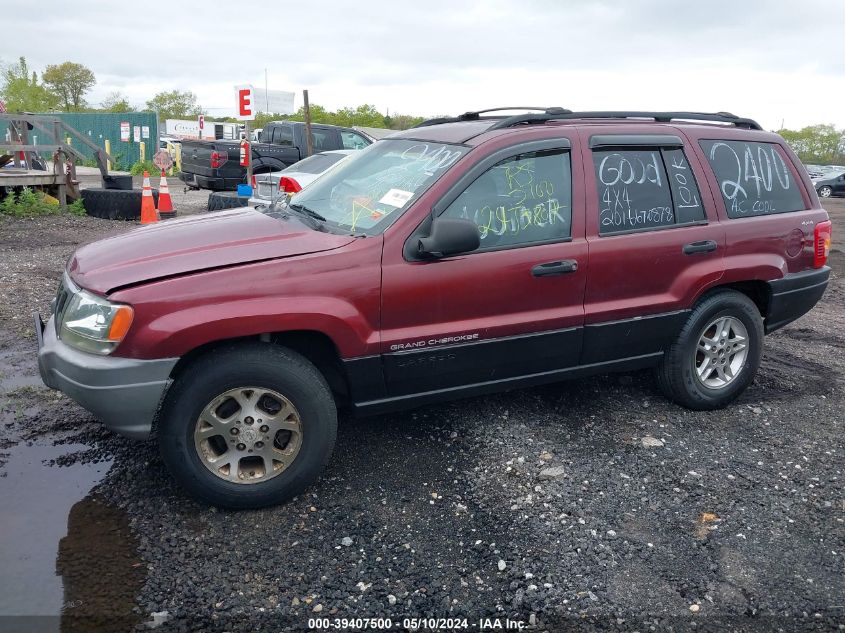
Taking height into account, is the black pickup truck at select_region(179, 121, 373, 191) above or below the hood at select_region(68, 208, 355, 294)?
above

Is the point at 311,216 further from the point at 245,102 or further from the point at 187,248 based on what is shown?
the point at 245,102

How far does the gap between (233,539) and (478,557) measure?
110 centimetres

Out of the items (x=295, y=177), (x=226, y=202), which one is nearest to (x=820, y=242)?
(x=295, y=177)

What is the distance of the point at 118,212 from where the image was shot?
1159 cm

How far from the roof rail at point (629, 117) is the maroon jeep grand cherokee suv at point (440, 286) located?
16mm

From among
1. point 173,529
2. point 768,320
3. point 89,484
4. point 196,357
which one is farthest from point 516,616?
point 768,320

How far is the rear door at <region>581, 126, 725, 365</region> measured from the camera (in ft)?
13.2

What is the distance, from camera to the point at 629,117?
444cm

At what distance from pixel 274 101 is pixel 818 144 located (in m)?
48.6

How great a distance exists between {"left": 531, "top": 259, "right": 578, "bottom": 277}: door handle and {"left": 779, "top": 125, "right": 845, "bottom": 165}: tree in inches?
2229

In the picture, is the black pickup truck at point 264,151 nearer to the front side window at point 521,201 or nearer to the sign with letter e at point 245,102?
the sign with letter e at point 245,102

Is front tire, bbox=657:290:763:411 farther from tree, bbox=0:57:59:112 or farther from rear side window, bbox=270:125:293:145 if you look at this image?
tree, bbox=0:57:59:112

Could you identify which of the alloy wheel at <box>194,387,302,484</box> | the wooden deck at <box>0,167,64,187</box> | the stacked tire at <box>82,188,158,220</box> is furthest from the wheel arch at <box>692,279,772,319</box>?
the wooden deck at <box>0,167,64,187</box>

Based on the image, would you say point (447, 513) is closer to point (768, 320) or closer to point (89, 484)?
point (89, 484)
